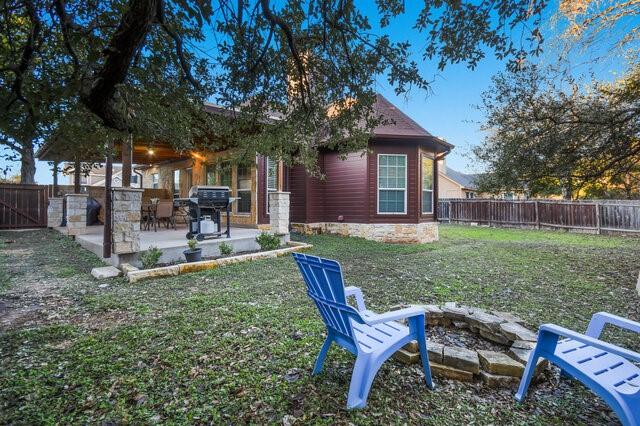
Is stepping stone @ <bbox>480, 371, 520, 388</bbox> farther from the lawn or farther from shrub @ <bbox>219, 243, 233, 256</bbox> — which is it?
shrub @ <bbox>219, 243, 233, 256</bbox>

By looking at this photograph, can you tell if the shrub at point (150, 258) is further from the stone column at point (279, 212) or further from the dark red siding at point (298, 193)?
the dark red siding at point (298, 193)

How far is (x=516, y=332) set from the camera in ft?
8.50

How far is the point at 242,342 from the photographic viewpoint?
2.75m

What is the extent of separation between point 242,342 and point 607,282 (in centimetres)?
553

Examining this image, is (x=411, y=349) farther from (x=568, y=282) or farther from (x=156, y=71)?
(x=568, y=282)

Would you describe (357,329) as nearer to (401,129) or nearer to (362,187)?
(362,187)

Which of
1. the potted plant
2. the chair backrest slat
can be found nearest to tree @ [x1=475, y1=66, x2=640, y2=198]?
the chair backrest slat

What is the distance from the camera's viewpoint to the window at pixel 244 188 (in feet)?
31.3

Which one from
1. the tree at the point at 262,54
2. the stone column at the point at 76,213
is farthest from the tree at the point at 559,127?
the stone column at the point at 76,213

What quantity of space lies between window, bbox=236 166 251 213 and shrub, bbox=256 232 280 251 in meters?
2.68

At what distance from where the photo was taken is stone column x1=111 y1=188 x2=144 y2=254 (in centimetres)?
516

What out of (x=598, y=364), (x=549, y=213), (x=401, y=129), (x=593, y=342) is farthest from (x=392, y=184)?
(x=549, y=213)

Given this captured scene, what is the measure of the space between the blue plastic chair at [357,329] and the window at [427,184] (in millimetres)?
8295

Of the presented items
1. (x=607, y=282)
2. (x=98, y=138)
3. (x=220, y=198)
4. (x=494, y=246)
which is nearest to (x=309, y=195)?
(x=220, y=198)
